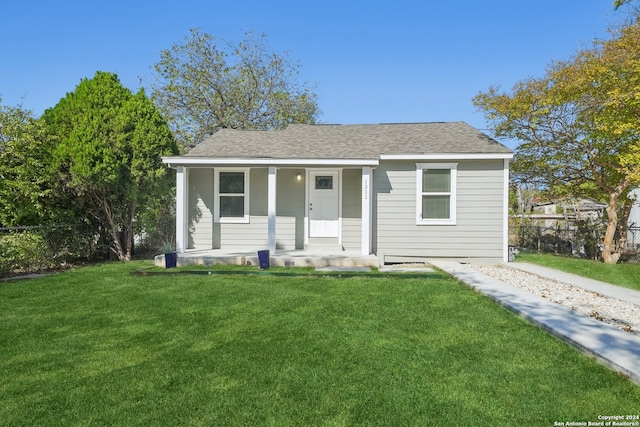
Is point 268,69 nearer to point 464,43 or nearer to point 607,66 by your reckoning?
point 464,43

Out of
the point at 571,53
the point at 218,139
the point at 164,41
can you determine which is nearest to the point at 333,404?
the point at 218,139

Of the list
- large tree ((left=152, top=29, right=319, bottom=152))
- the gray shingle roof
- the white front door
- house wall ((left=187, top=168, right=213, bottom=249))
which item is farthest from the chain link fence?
large tree ((left=152, top=29, right=319, bottom=152))

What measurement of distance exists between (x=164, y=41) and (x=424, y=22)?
46.1 feet

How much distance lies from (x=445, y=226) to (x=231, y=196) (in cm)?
604

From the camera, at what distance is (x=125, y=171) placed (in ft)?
29.9

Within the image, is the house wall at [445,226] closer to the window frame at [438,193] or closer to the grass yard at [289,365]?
the window frame at [438,193]

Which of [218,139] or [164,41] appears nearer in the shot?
[218,139]

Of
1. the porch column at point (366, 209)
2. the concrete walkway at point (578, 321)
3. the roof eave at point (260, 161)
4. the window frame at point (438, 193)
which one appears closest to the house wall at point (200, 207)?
the roof eave at point (260, 161)

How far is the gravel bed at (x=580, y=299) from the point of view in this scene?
446 centimetres

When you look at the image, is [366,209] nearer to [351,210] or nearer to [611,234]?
[351,210]

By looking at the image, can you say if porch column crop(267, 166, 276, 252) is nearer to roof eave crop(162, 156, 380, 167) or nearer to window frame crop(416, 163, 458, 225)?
roof eave crop(162, 156, 380, 167)

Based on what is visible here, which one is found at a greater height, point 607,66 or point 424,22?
point 424,22

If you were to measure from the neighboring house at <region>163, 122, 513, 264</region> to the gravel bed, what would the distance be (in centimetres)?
197

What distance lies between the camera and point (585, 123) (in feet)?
32.9
